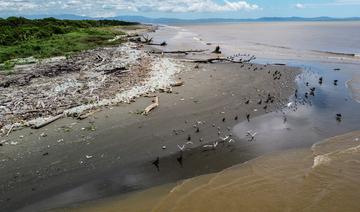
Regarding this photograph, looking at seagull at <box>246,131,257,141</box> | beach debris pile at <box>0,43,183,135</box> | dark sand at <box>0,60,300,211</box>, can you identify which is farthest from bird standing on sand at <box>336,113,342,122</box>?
beach debris pile at <box>0,43,183,135</box>

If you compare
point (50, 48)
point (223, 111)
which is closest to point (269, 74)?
point (223, 111)

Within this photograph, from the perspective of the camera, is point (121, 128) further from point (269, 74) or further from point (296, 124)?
point (269, 74)

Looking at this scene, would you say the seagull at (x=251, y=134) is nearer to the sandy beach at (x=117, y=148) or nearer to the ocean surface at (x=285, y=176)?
the ocean surface at (x=285, y=176)

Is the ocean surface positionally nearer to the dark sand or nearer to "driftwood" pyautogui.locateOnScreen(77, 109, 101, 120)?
the dark sand

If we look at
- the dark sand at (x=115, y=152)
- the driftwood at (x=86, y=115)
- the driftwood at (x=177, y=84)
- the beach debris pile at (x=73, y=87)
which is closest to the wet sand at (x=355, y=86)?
the dark sand at (x=115, y=152)

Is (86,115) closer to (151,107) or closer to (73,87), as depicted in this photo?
(151,107)

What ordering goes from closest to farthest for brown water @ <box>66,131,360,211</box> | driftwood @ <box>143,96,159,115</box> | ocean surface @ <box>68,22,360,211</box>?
brown water @ <box>66,131,360,211</box>, ocean surface @ <box>68,22,360,211</box>, driftwood @ <box>143,96,159,115</box>

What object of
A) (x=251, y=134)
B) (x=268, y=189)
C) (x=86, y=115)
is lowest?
(x=268, y=189)

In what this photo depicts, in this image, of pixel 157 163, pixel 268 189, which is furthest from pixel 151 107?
pixel 268 189
